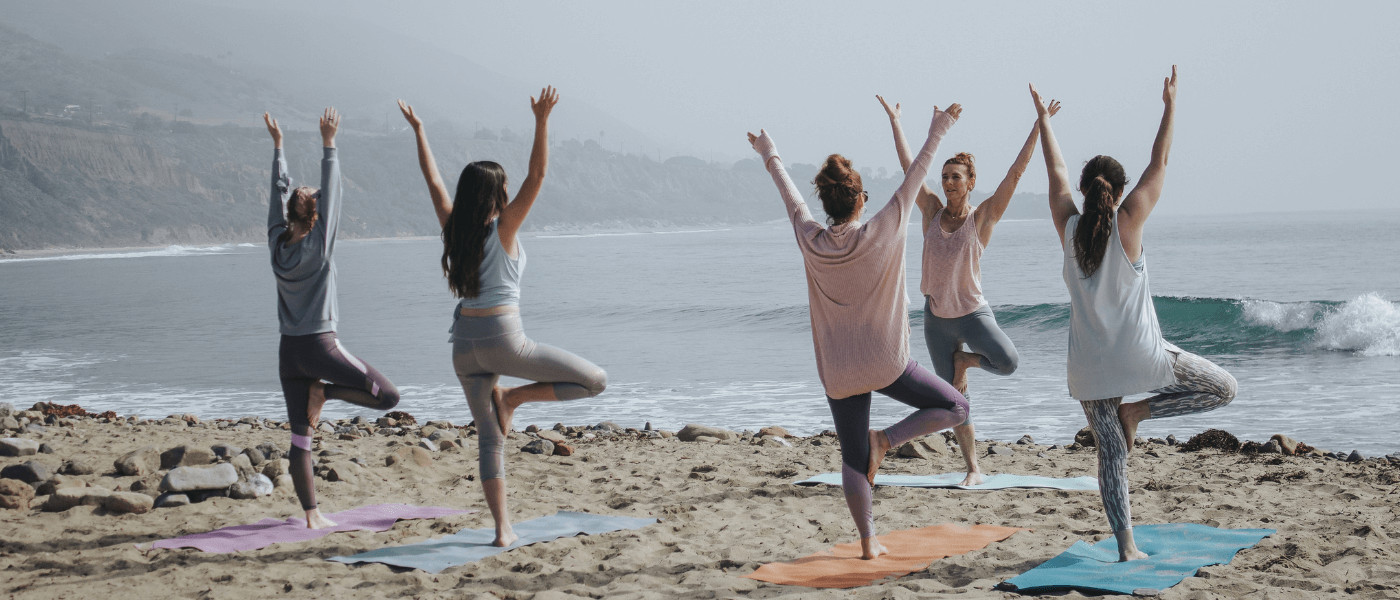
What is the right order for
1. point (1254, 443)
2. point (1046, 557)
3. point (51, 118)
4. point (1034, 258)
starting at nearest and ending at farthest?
point (1046, 557) → point (1254, 443) → point (1034, 258) → point (51, 118)

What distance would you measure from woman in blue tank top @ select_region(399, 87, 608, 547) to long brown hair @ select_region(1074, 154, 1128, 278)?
2.08m

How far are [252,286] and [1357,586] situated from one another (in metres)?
43.9

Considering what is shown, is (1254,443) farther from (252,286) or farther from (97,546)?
(252,286)

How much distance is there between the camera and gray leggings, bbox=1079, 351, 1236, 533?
4.15 metres

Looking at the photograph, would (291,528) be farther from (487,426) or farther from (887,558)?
(887,558)

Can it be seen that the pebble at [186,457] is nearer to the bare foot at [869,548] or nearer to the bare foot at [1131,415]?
the bare foot at [869,548]

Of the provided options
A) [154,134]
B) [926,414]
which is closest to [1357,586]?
[926,414]

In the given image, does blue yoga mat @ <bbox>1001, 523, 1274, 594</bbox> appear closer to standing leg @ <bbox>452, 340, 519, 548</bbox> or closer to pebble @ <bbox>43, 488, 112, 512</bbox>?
standing leg @ <bbox>452, 340, 519, 548</bbox>

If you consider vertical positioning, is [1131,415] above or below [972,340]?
below

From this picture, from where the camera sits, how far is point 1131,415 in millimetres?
4184

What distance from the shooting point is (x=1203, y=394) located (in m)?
4.18

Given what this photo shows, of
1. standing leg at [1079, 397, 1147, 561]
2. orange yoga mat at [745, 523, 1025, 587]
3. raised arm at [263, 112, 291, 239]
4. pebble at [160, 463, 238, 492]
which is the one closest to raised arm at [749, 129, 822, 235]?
standing leg at [1079, 397, 1147, 561]

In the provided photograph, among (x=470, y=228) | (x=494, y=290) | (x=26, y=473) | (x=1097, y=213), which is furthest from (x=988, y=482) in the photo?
(x=26, y=473)

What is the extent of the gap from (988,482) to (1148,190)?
2.99 m
